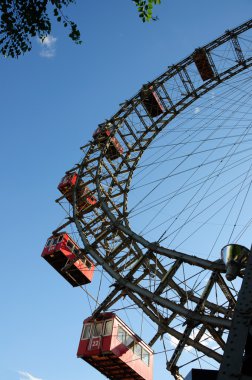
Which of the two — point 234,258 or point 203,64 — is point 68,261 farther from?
point 203,64

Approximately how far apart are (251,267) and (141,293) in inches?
456

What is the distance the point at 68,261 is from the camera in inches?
859

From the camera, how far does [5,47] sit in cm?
734

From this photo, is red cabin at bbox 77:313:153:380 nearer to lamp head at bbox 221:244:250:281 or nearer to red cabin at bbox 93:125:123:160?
lamp head at bbox 221:244:250:281

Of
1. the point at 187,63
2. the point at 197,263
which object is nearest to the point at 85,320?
the point at 197,263

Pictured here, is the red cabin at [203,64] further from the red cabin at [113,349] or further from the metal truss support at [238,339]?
the metal truss support at [238,339]

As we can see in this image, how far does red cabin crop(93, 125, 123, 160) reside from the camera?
2645cm

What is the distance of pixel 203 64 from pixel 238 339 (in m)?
24.7

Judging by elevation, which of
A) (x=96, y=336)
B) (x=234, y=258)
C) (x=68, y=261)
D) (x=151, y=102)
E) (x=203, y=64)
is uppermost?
(x=203, y=64)

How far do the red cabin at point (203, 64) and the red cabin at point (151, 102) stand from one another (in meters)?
3.20

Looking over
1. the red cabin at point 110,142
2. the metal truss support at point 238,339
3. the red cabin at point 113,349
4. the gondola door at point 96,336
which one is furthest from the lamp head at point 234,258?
the red cabin at point 110,142

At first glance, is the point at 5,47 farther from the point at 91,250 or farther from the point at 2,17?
the point at 91,250

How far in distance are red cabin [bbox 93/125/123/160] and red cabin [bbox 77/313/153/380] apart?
38.3 ft

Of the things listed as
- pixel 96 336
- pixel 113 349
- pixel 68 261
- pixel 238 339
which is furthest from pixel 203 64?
pixel 238 339
